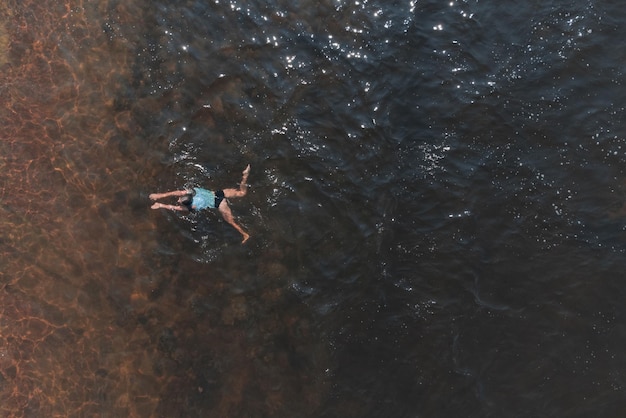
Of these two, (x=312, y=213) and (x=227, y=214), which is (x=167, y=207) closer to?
(x=227, y=214)

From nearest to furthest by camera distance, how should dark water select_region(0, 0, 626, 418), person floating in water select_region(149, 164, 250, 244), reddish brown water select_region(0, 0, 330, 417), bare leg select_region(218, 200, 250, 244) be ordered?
1. reddish brown water select_region(0, 0, 330, 417)
2. dark water select_region(0, 0, 626, 418)
3. person floating in water select_region(149, 164, 250, 244)
4. bare leg select_region(218, 200, 250, 244)

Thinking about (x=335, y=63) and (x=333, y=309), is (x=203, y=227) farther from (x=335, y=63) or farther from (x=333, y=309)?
(x=335, y=63)

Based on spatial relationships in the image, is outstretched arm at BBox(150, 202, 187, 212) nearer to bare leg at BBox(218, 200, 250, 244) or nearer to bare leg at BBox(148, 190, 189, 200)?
bare leg at BBox(148, 190, 189, 200)

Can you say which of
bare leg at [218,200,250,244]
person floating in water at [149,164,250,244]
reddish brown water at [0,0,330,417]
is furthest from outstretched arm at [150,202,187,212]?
bare leg at [218,200,250,244]

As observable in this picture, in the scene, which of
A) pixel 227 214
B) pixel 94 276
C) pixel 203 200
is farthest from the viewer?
pixel 227 214

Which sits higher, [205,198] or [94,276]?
[205,198]

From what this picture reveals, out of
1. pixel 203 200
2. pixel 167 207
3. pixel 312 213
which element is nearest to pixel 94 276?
pixel 167 207

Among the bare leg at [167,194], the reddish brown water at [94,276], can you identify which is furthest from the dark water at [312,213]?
the bare leg at [167,194]

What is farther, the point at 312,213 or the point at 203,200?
the point at 312,213
